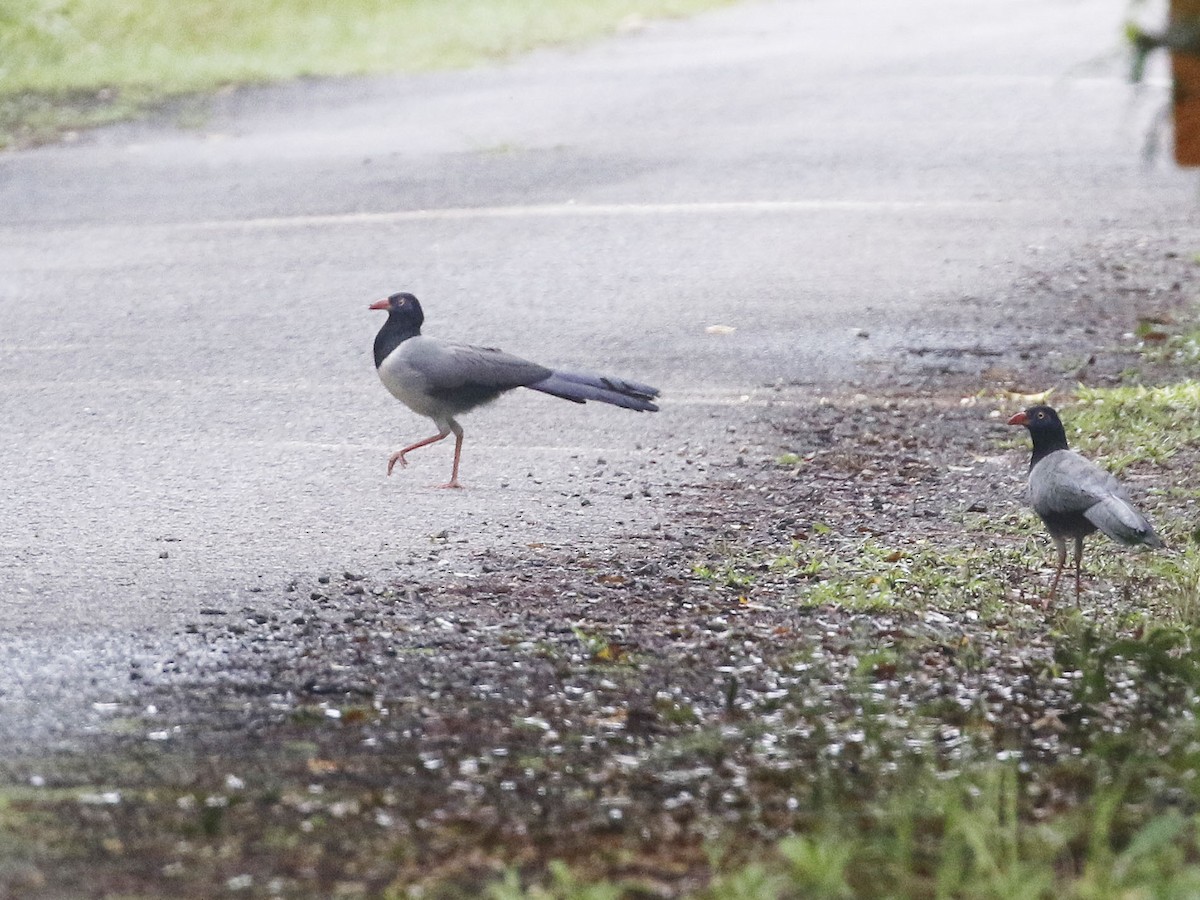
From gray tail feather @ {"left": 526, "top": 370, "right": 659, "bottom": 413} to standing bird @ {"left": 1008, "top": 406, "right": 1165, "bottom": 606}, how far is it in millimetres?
1497

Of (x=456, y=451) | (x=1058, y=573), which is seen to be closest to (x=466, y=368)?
(x=456, y=451)

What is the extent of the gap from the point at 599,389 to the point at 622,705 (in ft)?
7.81

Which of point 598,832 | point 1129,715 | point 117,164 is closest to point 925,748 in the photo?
point 1129,715

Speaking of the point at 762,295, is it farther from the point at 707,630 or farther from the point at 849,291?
the point at 707,630

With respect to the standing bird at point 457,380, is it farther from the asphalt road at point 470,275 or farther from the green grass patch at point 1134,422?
the green grass patch at point 1134,422

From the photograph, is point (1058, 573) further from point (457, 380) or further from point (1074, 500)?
point (457, 380)

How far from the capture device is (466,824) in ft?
12.8

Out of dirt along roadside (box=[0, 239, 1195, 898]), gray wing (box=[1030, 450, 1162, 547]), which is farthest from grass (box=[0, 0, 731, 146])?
gray wing (box=[1030, 450, 1162, 547])

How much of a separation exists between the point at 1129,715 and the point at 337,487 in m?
3.15

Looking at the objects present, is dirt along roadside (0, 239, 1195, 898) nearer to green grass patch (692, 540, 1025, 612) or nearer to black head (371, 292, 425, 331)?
green grass patch (692, 540, 1025, 612)

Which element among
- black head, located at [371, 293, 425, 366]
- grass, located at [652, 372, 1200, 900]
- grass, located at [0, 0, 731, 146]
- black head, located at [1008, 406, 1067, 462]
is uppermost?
grass, located at [0, 0, 731, 146]

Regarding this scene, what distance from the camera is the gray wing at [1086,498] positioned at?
5.17m

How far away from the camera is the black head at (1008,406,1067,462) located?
5.74 meters

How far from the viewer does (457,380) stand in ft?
22.8
